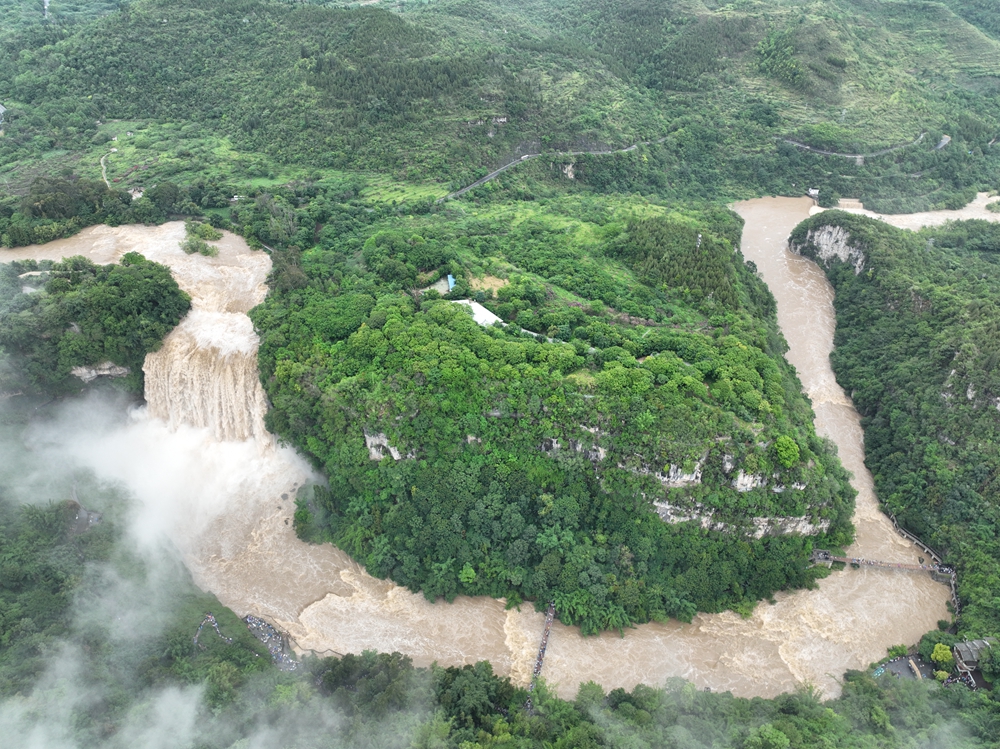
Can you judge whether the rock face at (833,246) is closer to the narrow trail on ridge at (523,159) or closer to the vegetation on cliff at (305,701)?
the narrow trail on ridge at (523,159)

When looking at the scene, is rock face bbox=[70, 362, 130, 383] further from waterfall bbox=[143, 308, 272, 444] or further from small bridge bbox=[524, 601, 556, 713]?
small bridge bbox=[524, 601, 556, 713]

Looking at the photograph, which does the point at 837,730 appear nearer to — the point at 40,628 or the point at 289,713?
the point at 289,713

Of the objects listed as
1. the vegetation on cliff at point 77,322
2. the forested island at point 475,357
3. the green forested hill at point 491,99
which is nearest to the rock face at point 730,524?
the forested island at point 475,357

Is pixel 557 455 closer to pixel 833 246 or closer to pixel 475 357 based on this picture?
pixel 475 357

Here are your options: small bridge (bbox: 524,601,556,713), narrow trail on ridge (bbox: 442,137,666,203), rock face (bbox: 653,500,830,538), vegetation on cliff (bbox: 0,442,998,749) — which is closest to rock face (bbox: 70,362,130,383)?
vegetation on cliff (bbox: 0,442,998,749)

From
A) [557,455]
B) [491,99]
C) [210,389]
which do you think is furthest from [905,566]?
[491,99]

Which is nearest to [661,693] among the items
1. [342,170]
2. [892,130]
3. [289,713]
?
[289,713]

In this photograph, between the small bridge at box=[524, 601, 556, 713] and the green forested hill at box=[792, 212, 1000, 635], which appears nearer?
the small bridge at box=[524, 601, 556, 713]
